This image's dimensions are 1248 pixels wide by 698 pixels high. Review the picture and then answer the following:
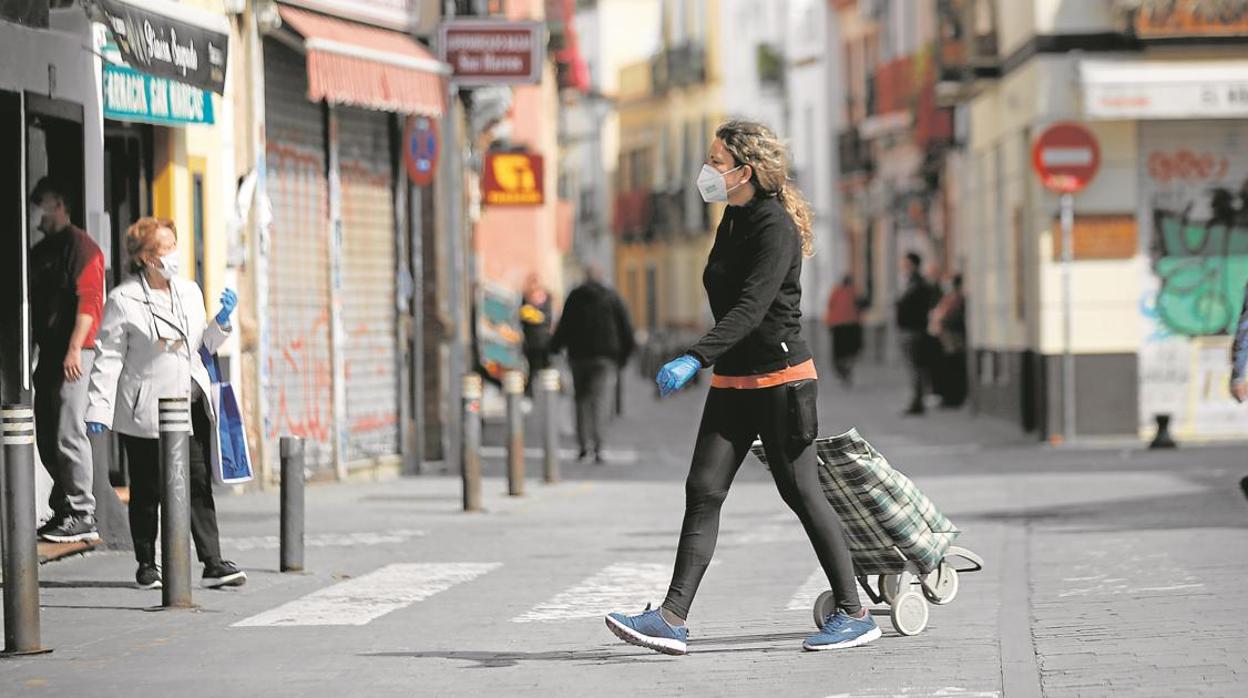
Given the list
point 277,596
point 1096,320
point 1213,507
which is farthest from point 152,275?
point 1096,320

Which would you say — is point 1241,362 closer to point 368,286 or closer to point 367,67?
point 367,67

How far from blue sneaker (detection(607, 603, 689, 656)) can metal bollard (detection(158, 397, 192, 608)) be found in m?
2.55

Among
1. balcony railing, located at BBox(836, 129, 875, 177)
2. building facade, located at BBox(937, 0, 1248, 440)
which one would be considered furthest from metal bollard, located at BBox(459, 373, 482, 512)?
balcony railing, located at BBox(836, 129, 875, 177)

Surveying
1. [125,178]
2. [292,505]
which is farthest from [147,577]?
[125,178]

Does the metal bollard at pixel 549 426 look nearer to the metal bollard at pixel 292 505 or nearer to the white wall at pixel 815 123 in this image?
the metal bollard at pixel 292 505

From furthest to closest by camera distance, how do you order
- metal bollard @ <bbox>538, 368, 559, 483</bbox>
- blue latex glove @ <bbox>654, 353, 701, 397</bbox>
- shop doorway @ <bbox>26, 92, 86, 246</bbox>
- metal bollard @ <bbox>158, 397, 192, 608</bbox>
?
metal bollard @ <bbox>538, 368, 559, 483</bbox> < shop doorway @ <bbox>26, 92, 86, 246</bbox> < metal bollard @ <bbox>158, 397, 192, 608</bbox> < blue latex glove @ <bbox>654, 353, 701, 397</bbox>

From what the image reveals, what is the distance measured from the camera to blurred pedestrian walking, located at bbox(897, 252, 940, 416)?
97.4 feet

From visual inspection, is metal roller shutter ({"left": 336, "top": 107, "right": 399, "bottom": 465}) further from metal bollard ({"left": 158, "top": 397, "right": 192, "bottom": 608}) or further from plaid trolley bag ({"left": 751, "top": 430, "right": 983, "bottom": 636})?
plaid trolley bag ({"left": 751, "top": 430, "right": 983, "bottom": 636})

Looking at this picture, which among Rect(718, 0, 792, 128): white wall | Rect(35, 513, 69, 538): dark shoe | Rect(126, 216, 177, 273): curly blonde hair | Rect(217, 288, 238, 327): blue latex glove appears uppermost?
Rect(718, 0, 792, 128): white wall

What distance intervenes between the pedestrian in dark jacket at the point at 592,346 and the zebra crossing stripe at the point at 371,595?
31.3 ft

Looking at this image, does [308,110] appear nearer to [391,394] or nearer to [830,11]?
[391,394]

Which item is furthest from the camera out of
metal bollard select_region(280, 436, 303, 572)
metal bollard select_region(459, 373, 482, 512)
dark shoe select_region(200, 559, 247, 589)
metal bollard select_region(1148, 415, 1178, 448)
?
metal bollard select_region(1148, 415, 1178, 448)

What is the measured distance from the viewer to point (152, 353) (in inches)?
439

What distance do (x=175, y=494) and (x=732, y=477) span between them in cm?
288
